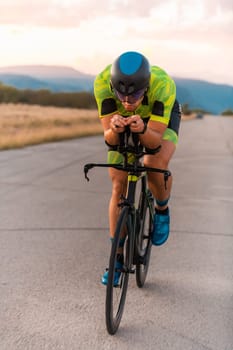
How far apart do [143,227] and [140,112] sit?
90cm

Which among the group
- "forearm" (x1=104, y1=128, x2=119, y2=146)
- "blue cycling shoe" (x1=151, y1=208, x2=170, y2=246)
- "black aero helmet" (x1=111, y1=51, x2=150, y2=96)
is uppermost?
"black aero helmet" (x1=111, y1=51, x2=150, y2=96)

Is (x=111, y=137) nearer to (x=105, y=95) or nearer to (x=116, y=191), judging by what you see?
(x=105, y=95)

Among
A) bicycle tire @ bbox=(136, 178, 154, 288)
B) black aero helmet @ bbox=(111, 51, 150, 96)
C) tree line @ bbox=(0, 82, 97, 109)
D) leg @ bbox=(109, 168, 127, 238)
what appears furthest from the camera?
tree line @ bbox=(0, 82, 97, 109)

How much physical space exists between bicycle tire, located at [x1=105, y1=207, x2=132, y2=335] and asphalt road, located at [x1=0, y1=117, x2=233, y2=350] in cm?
10

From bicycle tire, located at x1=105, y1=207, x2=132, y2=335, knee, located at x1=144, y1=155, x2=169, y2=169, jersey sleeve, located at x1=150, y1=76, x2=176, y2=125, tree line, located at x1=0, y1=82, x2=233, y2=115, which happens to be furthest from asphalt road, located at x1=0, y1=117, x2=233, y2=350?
tree line, located at x1=0, y1=82, x2=233, y2=115

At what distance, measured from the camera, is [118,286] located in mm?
3523

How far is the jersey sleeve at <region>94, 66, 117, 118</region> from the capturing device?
362cm

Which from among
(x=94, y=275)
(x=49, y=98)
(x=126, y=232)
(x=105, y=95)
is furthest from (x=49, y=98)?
(x=126, y=232)

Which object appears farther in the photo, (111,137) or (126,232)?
(126,232)

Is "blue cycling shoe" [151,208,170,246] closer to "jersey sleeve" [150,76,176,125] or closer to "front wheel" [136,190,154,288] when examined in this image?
"front wheel" [136,190,154,288]

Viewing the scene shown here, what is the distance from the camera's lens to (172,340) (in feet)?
10.9

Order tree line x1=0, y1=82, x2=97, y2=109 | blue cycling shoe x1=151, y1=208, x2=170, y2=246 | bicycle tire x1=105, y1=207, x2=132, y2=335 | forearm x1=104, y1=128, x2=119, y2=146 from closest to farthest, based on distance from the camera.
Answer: bicycle tire x1=105, y1=207, x2=132, y2=335
forearm x1=104, y1=128, x2=119, y2=146
blue cycling shoe x1=151, y1=208, x2=170, y2=246
tree line x1=0, y1=82, x2=97, y2=109

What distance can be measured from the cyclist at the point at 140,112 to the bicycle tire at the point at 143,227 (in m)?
0.06

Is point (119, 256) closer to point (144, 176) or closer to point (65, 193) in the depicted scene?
point (144, 176)
